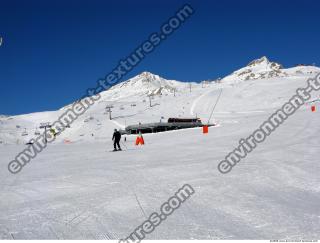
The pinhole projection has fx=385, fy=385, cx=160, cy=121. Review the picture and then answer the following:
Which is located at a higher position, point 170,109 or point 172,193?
point 170,109

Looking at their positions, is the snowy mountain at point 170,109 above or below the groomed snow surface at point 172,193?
above

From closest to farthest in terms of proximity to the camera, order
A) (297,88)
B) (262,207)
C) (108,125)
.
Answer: (262,207), (108,125), (297,88)

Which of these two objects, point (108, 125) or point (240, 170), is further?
point (108, 125)

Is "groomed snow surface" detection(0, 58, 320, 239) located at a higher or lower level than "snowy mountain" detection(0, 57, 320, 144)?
lower

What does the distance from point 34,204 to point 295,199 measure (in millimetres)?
5055

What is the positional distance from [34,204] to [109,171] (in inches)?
178

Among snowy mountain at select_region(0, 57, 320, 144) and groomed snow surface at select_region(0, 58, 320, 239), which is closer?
groomed snow surface at select_region(0, 58, 320, 239)

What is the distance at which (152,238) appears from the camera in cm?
550

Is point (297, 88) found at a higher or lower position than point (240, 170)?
higher

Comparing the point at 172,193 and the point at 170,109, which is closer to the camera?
the point at 172,193

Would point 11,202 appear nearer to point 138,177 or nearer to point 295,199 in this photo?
point 138,177

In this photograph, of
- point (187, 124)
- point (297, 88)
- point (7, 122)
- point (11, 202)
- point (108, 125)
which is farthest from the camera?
point (7, 122)

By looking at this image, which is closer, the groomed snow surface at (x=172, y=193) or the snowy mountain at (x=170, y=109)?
the groomed snow surface at (x=172, y=193)

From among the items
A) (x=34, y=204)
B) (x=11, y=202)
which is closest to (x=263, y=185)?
(x=34, y=204)
